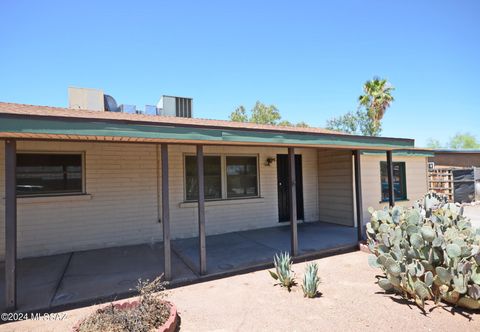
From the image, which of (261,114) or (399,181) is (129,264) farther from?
(261,114)

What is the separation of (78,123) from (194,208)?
421cm

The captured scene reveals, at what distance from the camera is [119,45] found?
8.36 metres

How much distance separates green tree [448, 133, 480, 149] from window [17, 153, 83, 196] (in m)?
49.7

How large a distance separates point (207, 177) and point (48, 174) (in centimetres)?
358

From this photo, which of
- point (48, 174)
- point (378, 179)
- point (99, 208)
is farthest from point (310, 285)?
point (378, 179)

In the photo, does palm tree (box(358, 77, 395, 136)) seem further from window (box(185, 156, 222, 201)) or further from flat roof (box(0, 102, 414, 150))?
window (box(185, 156, 222, 201))

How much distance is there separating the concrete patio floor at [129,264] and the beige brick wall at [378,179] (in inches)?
70.0

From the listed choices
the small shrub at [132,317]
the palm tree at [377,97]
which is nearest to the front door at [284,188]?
the small shrub at [132,317]

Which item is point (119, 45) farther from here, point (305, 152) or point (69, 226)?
point (305, 152)

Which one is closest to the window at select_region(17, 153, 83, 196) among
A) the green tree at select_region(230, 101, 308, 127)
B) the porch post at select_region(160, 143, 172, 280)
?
the porch post at select_region(160, 143, 172, 280)

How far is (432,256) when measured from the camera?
10.3 feet

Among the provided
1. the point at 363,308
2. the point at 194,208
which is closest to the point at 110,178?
the point at 194,208

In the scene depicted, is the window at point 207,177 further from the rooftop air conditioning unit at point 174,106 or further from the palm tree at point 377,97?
the palm tree at point 377,97

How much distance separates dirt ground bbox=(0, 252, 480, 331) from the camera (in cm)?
286
